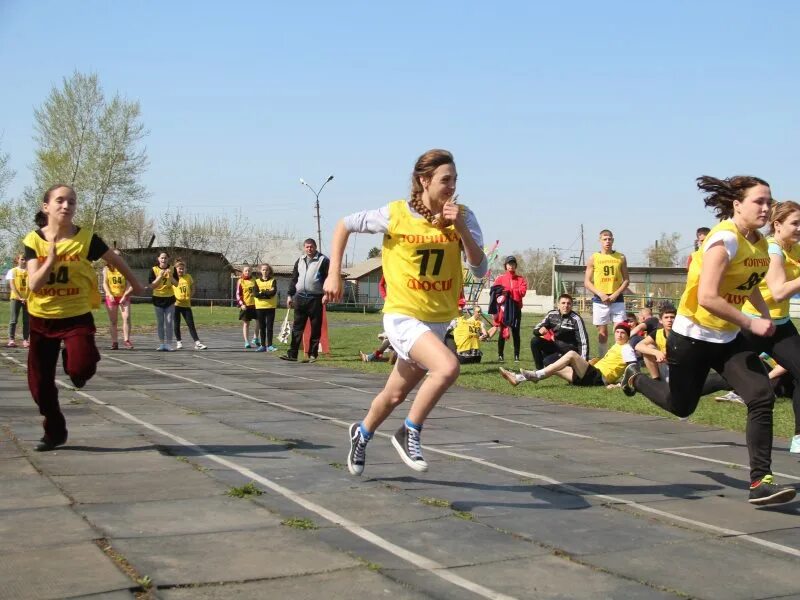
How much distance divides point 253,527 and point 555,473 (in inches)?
104

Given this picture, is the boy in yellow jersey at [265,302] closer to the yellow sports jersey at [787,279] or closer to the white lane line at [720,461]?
the yellow sports jersey at [787,279]

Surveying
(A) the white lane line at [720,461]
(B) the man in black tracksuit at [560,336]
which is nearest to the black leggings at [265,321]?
(B) the man in black tracksuit at [560,336]

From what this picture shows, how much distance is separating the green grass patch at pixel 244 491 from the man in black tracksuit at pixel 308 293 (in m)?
11.3

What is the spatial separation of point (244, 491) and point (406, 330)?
1.38 m

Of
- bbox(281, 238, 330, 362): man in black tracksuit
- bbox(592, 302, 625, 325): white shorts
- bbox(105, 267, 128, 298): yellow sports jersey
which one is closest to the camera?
bbox(592, 302, 625, 325): white shorts

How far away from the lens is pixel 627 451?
772 centimetres

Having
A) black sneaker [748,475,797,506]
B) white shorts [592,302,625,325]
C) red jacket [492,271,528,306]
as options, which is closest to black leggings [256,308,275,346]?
red jacket [492,271,528,306]

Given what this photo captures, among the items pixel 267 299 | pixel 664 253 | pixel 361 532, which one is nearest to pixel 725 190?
pixel 361 532

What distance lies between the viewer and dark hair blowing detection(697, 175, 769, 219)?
621 cm

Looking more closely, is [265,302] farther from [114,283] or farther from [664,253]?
[664,253]

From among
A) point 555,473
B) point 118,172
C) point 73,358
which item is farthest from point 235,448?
point 118,172

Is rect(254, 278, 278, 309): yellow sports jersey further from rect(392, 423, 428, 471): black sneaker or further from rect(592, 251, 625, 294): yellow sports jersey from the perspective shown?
rect(392, 423, 428, 471): black sneaker

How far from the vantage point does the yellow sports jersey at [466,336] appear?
1644cm

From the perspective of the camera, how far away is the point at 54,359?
7.22 metres
